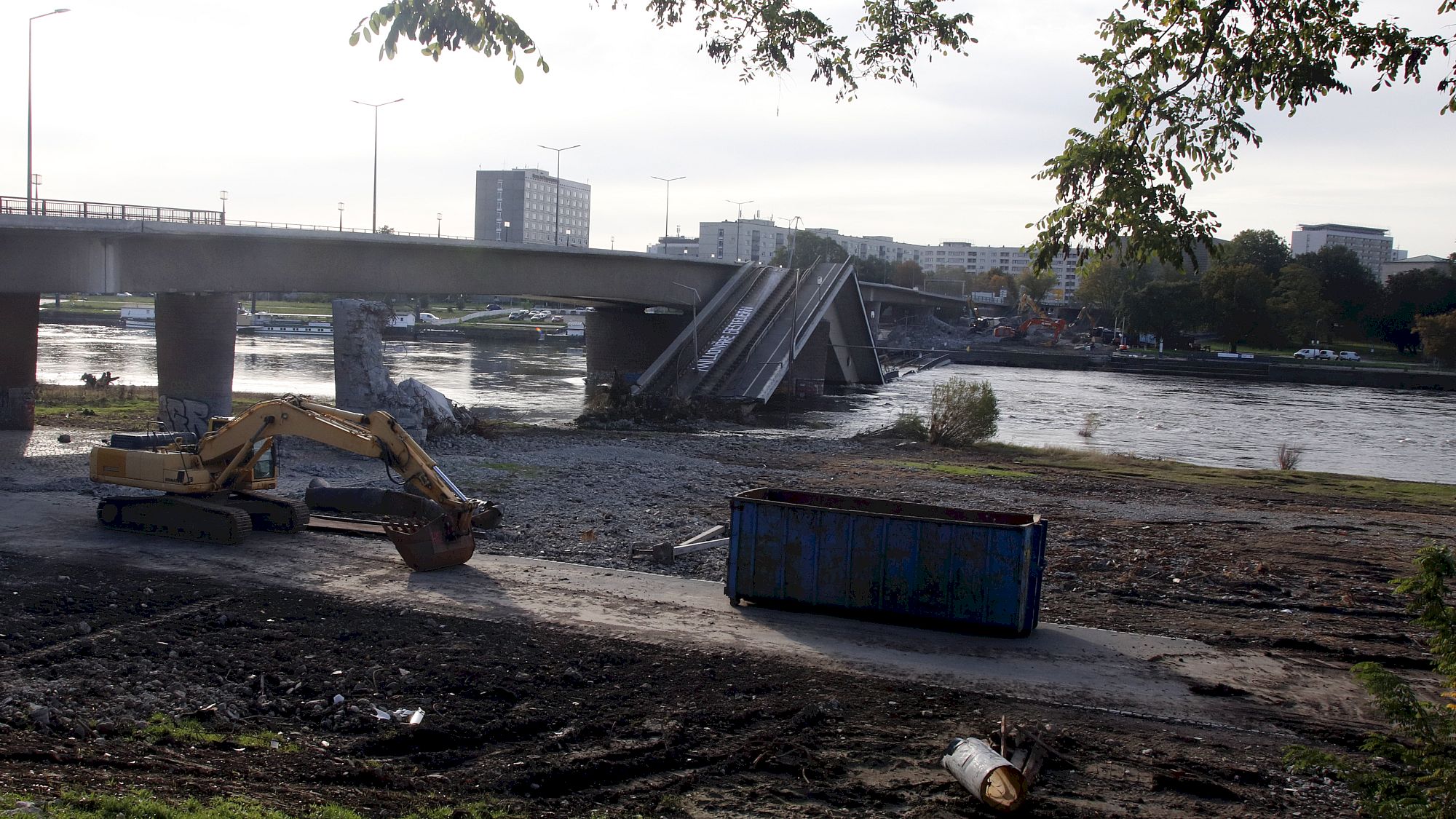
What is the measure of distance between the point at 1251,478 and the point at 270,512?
26557 mm

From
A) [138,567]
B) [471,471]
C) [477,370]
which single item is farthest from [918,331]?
[138,567]

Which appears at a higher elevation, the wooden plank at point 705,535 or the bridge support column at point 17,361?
the bridge support column at point 17,361

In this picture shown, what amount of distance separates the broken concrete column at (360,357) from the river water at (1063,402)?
37.0ft

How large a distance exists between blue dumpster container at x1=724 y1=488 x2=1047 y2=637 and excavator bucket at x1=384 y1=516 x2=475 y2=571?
13.1 feet

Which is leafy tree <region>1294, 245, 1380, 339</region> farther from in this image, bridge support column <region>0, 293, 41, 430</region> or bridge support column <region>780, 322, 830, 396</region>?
bridge support column <region>0, 293, 41, 430</region>

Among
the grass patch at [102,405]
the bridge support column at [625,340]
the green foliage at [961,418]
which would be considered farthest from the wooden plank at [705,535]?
the bridge support column at [625,340]

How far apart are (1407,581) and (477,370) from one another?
69.9 metres

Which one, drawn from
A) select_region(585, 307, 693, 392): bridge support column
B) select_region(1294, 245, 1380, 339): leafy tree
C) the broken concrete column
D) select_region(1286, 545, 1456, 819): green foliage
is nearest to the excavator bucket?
select_region(1286, 545, 1456, 819): green foliage

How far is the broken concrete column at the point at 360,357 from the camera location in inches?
1271

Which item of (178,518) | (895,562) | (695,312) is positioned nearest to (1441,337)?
(695,312)

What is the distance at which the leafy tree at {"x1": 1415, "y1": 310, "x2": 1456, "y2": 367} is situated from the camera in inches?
4008

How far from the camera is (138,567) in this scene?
15148 millimetres

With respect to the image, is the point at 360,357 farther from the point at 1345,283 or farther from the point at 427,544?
the point at 1345,283

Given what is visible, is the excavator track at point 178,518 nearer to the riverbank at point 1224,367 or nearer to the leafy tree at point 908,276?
the riverbank at point 1224,367
